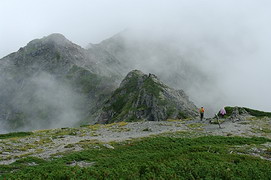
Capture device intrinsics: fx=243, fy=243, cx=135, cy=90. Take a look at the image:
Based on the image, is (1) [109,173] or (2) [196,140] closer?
(1) [109,173]

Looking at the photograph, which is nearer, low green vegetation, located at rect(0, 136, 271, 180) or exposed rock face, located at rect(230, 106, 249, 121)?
low green vegetation, located at rect(0, 136, 271, 180)

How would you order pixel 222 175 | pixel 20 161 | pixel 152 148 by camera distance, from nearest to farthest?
1. pixel 222 175
2. pixel 20 161
3. pixel 152 148

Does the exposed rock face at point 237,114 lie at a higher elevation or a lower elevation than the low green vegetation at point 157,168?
higher

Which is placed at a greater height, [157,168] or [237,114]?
[237,114]

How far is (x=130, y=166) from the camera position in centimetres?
1808

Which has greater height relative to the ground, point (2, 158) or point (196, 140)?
point (196, 140)

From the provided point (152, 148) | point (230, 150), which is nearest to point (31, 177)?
point (152, 148)

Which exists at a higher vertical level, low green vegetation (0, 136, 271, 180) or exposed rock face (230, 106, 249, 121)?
exposed rock face (230, 106, 249, 121)

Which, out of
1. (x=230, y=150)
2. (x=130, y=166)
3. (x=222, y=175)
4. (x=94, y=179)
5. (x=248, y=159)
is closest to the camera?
(x=94, y=179)

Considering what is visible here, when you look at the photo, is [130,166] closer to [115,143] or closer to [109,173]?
[109,173]

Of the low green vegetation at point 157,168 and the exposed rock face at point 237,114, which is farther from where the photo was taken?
the exposed rock face at point 237,114

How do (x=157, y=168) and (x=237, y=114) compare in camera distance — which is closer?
(x=157, y=168)

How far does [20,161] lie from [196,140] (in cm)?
2081

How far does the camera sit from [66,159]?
2319cm
